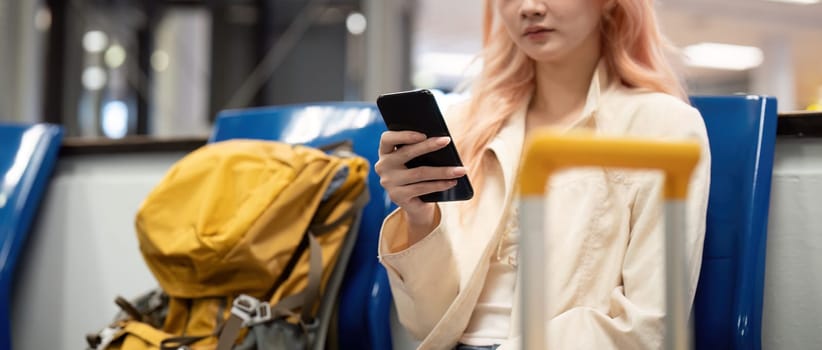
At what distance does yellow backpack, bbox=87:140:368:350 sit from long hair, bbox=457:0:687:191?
30 centimetres

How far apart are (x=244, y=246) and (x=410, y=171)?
0.44m

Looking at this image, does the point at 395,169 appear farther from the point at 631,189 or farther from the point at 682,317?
the point at 682,317

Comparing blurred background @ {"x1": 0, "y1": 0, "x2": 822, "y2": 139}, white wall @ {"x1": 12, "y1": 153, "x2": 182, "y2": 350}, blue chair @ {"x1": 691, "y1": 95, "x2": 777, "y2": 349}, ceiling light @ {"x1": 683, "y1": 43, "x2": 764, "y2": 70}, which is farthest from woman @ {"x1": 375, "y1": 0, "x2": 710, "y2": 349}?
ceiling light @ {"x1": 683, "y1": 43, "x2": 764, "y2": 70}

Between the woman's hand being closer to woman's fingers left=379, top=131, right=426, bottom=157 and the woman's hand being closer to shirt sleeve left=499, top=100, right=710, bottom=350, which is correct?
woman's fingers left=379, top=131, right=426, bottom=157

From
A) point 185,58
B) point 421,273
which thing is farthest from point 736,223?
point 185,58

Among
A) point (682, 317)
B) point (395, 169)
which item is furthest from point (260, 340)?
point (682, 317)

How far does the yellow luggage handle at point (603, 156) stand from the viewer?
625 mm

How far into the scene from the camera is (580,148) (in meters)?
0.62

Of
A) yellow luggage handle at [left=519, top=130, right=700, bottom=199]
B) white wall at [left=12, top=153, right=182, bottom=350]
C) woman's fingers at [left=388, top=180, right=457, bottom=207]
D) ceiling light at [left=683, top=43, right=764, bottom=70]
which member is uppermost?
ceiling light at [left=683, top=43, right=764, bottom=70]

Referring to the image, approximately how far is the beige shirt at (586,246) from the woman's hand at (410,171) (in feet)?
0.29

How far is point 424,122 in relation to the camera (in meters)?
1.04

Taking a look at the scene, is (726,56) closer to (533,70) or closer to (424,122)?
(533,70)

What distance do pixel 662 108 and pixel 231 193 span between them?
2.58 feet

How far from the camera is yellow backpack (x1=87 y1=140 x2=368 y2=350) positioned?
1408mm
